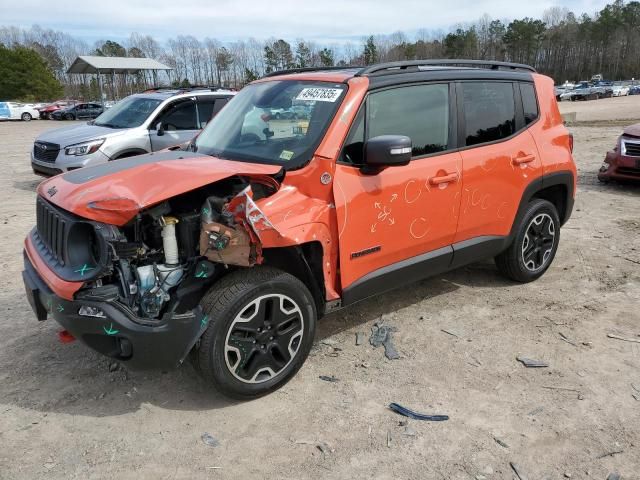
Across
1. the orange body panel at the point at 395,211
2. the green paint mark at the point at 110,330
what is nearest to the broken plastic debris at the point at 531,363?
the orange body panel at the point at 395,211

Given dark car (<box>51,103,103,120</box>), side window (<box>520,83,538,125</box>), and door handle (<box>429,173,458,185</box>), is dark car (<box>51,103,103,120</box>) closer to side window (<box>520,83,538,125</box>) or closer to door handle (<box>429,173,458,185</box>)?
side window (<box>520,83,538,125</box>)

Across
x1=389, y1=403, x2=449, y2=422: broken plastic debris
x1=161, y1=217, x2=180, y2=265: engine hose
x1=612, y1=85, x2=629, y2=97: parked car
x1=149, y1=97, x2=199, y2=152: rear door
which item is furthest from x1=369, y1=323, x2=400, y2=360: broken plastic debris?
x1=612, y1=85, x2=629, y2=97: parked car

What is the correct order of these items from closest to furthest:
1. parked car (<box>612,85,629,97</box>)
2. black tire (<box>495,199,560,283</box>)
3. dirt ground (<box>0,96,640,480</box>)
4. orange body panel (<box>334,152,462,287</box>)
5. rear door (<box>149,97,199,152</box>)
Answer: dirt ground (<box>0,96,640,480</box>)
orange body panel (<box>334,152,462,287</box>)
black tire (<box>495,199,560,283</box>)
rear door (<box>149,97,199,152</box>)
parked car (<box>612,85,629,97</box>)

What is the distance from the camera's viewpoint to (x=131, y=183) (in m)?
2.98

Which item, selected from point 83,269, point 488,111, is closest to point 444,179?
point 488,111

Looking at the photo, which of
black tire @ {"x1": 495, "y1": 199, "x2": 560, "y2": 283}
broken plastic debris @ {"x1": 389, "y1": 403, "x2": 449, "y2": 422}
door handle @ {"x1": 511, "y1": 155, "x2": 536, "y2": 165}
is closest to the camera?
broken plastic debris @ {"x1": 389, "y1": 403, "x2": 449, "y2": 422}

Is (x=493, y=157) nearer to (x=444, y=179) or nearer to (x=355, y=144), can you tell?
(x=444, y=179)

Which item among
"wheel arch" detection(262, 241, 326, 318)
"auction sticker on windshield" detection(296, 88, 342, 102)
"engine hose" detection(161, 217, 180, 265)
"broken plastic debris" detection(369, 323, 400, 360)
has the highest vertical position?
"auction sticker on windshield" detection(296, 88, 342, 102)

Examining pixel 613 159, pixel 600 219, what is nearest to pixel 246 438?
pixel 600 219

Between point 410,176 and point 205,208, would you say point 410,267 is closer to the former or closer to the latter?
point 410,176

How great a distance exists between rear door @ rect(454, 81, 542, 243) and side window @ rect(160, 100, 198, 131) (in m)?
6.29

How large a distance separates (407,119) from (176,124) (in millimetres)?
6577

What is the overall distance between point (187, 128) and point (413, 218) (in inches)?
263

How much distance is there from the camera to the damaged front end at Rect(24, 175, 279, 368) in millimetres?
2809
